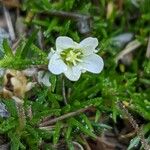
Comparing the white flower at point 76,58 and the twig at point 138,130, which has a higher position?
the white flower at point 76,58

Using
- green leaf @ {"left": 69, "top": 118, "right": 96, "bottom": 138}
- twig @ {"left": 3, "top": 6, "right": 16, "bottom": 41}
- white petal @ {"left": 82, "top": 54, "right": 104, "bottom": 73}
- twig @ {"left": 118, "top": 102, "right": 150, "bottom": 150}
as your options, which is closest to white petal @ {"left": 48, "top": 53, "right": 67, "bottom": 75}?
white petal @ {"left": 82, "top": 54, "right": 104, "bottom": 73}

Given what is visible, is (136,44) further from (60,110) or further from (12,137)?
(12,137)

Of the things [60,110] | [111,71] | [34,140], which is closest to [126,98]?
[111,71]

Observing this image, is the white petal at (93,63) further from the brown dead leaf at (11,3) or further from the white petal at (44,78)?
the brown dead leaf at (11,3)

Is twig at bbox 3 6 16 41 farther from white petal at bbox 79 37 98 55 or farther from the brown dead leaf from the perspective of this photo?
white petal at bbox 79 37 98 55

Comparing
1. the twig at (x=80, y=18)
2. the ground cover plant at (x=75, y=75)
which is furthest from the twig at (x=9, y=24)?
the twig at (x=80, y=18)

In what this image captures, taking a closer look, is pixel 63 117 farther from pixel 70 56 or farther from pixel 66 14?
pixel 66 14

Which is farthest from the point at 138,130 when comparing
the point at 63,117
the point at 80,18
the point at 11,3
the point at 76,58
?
the point at 11,3
